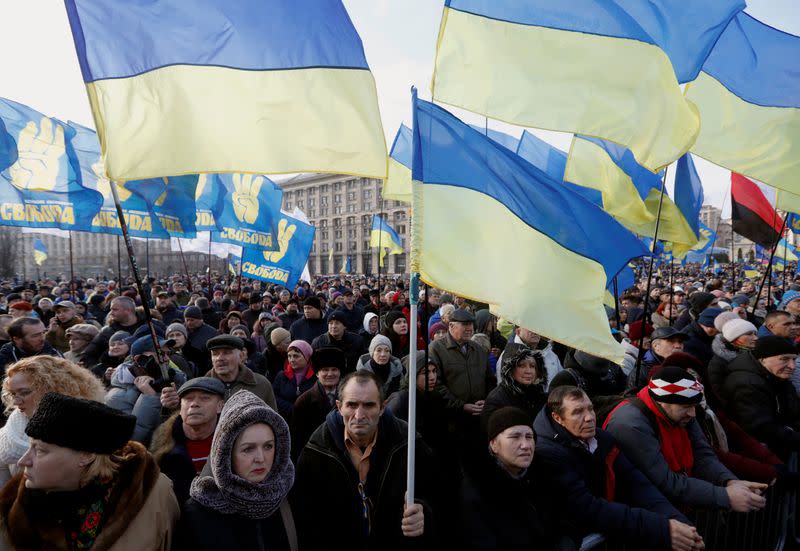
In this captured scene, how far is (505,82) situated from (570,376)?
240 centimetres

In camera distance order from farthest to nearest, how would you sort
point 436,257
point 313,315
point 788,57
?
1. point 313,315
2. point 788,57
3. point 436,257

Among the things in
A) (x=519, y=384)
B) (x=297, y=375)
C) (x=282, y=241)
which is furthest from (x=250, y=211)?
(x=519, y=384)

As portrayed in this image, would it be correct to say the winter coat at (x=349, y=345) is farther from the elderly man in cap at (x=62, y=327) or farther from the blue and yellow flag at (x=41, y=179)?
the blue and yellow flag at (x=41, y=179)

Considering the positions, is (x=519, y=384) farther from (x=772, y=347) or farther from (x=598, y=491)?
(x=772, y=347)

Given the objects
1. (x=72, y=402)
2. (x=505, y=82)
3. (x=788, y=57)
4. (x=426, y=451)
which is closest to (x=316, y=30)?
(x=505, y=82)

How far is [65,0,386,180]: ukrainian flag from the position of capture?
2893 millimetres

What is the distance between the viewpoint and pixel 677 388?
132 inches

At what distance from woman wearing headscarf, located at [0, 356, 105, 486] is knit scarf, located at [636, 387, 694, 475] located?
3446 mm

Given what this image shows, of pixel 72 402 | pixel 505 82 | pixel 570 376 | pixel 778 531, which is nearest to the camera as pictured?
pixel 72 402

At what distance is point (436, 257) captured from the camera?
3068 millimetres

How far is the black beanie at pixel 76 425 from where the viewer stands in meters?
2.03

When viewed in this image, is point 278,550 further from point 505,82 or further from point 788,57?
point 788,57

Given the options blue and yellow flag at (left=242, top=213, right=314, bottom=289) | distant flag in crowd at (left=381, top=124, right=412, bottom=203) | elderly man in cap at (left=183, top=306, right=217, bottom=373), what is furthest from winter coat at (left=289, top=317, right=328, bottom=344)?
blue and yellow flag at (left=242, top=213, right=314, bottom=289)

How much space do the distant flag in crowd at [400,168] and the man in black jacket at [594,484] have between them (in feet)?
18.5
